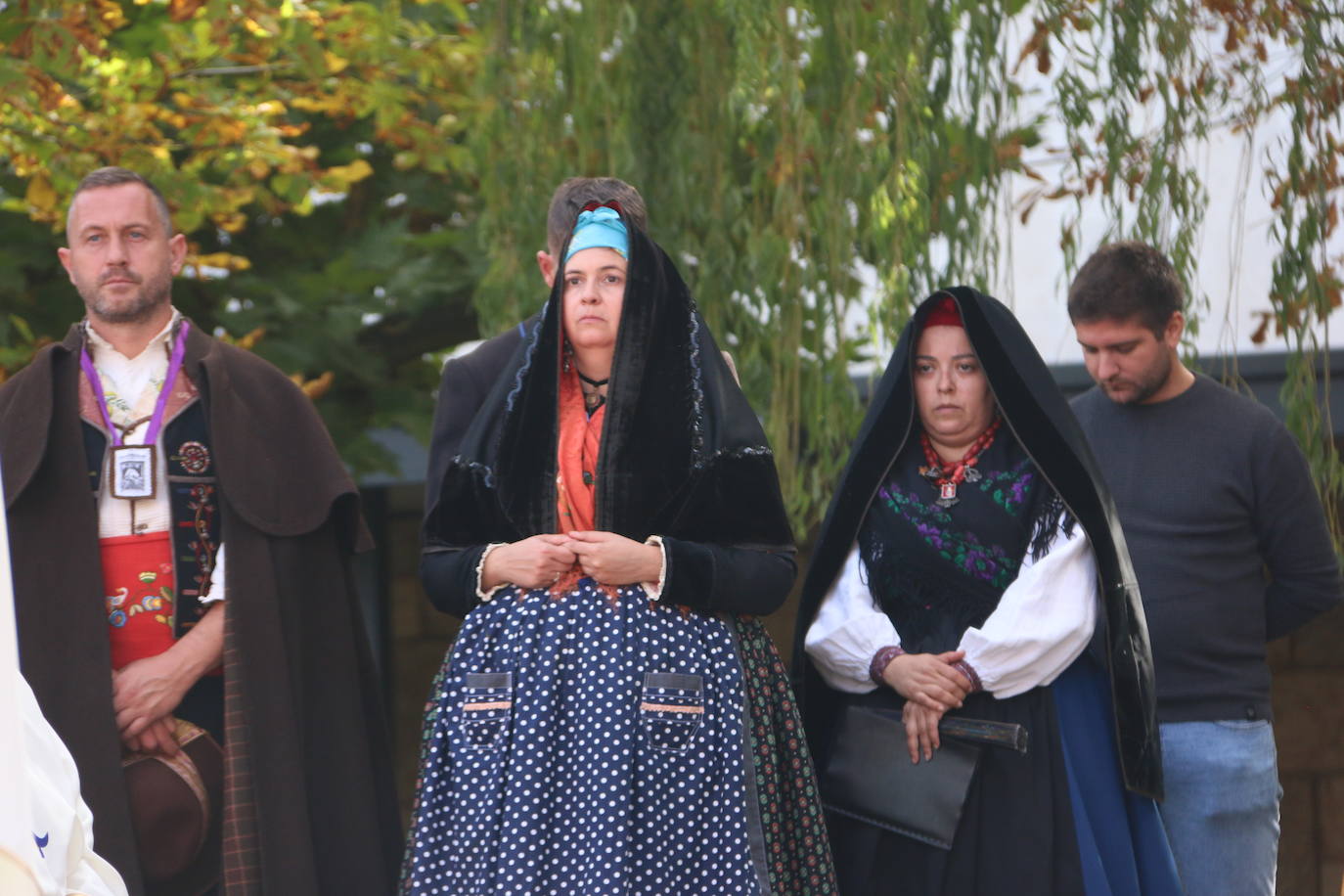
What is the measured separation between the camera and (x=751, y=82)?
17.2ft

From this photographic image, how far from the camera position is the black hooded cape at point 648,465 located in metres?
3.73

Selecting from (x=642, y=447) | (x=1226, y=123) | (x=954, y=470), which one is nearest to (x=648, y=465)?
(x=642, y=447)

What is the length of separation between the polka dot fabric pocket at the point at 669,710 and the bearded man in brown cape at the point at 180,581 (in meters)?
1.06

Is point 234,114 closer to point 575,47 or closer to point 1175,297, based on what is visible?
point 575,47

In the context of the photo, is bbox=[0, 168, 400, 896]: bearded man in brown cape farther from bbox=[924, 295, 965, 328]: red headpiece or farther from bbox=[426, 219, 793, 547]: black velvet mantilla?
bbox=[924, 295, 965, 328]: red headpiece

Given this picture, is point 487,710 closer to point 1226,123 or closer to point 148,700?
point 148,700

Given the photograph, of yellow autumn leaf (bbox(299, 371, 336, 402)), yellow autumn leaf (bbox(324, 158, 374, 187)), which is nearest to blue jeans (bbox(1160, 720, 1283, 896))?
yellow autumn leaf (bbox(299, 371, 336, 402))

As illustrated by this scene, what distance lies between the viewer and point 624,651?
3590 mm

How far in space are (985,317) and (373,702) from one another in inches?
66.7

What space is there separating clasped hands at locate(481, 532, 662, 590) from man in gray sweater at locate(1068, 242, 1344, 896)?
1310mm

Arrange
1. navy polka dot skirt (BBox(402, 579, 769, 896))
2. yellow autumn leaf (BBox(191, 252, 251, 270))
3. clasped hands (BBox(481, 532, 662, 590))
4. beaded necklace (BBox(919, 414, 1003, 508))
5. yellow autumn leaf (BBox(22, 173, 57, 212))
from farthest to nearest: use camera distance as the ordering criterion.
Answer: yellow autumn leaf (BBox(191, 252, 251, 270))
yellow autumn leaf (BBox(22, 173, 57, 212))
beaded necklace (BBox(919, 414, 1003, 508))
clasped hands (BBox(481, 532, 662, 590))
navy polka dot skirt (BBox(402, 579, 769, 896))

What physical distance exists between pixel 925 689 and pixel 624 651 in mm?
694

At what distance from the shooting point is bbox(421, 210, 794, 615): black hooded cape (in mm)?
3732

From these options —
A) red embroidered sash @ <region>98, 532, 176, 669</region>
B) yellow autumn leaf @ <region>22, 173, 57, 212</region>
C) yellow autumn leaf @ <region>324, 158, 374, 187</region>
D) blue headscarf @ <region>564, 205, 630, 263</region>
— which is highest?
yellow autumn leaf @ <region>324, 158, 374, 187</region>
